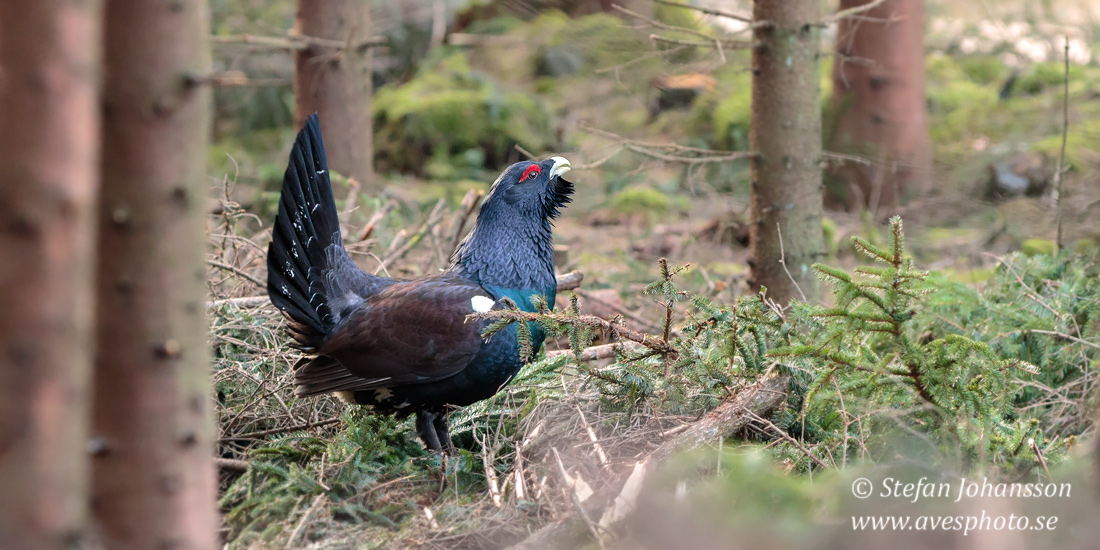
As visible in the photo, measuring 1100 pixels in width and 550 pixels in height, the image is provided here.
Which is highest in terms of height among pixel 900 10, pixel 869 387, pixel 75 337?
pixel 900 10

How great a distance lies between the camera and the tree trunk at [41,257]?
159cm

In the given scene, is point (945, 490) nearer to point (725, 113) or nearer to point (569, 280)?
point (569, 280)

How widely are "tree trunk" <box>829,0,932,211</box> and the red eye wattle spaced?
498cm

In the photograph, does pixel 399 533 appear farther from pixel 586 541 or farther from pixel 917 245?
pixel 917 245

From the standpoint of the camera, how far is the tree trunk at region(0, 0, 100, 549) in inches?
62.6

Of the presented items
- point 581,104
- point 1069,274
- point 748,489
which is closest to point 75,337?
point 748,489

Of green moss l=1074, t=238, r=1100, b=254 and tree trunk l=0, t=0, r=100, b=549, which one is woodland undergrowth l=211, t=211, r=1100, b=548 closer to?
tree trunk l=0, t=0, r=100, b=549

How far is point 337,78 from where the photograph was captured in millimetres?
6113

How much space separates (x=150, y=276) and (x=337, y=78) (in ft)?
15.0

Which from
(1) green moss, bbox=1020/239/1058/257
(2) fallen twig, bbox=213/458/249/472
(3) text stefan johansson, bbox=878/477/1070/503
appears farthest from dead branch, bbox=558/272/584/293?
(1) green moss, bbox=1020/239/1058/257

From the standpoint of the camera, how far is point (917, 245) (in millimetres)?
7383

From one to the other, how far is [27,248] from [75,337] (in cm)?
19

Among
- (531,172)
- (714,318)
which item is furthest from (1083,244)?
(531,172)

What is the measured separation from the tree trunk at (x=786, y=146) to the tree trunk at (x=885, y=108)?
3.68 metres
